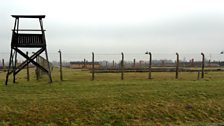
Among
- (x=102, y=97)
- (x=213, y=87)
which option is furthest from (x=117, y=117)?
(x=213, y=87)

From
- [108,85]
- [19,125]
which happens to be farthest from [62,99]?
[108,85]

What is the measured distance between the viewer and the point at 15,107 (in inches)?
→ 534

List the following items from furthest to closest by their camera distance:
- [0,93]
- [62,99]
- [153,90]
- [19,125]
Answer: [153,90] < [0,93] < [62,99] < [19,125]

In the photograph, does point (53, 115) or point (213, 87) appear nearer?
point (53, 115)

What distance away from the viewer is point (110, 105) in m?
15.0

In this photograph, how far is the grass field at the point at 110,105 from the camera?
13.3 metres

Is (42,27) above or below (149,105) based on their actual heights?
above

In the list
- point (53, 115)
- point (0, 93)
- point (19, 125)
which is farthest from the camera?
point (0, 93)

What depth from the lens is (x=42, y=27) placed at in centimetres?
2033

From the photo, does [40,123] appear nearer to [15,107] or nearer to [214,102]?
[15,107]

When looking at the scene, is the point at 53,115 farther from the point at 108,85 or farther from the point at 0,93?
the point at 108,85

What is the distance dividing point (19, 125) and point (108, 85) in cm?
768

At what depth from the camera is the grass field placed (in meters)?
13.3

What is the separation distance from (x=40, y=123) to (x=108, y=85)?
7.18 metres
